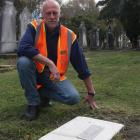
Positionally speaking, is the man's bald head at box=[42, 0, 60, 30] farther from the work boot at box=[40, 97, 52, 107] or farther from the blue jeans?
the work boot at box=[40, 97, 52, 107]

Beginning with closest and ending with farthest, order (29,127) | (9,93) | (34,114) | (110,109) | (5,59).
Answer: (29,127) → (34,114) → (110,109) → (9,93) → (5,59)

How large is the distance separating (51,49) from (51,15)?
406 millimetres

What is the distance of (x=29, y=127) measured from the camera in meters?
4.66

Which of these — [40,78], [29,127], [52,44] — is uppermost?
[52,44]

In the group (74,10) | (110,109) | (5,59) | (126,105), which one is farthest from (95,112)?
(74,10)

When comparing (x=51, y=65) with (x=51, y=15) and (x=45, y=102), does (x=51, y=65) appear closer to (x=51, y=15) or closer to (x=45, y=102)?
(x=51, y=15)

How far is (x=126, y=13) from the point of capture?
27.4 m

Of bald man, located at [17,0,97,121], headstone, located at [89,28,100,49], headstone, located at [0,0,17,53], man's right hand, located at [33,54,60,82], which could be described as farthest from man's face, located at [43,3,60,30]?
headstone, located at [89,28,100,49]

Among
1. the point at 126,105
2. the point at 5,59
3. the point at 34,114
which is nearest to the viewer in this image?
the point at 34,114

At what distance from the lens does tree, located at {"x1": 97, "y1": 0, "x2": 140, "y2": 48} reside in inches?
1045

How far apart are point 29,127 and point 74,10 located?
52052mm

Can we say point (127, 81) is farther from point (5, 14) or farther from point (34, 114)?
point (5, 14)

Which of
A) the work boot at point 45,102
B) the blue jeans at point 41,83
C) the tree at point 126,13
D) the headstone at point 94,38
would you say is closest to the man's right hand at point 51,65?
the blue jeans at point 41,83

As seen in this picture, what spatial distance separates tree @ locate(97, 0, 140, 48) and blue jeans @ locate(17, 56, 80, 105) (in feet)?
68.5
